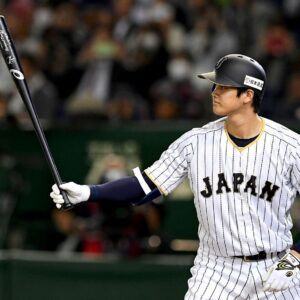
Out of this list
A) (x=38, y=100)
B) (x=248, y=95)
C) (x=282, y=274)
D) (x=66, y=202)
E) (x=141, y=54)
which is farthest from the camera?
(x=141, y=54)

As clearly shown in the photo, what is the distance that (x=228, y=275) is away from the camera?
579 centimetres

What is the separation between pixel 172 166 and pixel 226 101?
50cm

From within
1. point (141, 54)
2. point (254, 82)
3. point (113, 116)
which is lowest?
point (113, 116)

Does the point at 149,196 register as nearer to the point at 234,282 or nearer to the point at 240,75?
the point at 234,282

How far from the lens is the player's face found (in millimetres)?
5781

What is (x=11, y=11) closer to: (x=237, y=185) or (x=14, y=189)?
(x=14, y=189)

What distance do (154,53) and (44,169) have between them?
2458 mm

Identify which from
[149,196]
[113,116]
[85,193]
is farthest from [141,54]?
[85,193]

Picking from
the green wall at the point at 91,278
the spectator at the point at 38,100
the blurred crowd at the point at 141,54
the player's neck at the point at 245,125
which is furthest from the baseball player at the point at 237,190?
the spectator at the point at 38,100

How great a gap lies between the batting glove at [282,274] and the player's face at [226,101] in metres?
0.89

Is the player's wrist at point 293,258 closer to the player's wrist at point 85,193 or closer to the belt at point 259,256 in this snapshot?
the belt at point 259,256

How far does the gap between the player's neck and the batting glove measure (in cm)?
75

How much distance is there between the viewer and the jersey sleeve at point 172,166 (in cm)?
590

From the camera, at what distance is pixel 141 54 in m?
12.0
